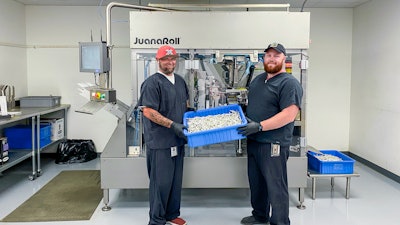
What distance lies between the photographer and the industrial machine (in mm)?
3318

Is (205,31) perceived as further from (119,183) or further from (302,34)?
(119,183)

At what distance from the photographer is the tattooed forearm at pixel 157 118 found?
2.73 m

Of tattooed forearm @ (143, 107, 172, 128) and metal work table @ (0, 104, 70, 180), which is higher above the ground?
tattooed forearm @ (143, 107, 172, 128)

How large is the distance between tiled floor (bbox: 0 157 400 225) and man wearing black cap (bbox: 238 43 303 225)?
60cm

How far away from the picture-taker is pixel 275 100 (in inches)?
106

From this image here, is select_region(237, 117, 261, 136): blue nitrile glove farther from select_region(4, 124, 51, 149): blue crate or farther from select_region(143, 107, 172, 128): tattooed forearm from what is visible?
select_region(4, 124, 51, 149): blue crate

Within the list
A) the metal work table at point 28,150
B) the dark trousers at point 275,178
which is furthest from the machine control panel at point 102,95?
the dark trousers at point 275,178

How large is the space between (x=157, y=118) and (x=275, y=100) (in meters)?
0.97

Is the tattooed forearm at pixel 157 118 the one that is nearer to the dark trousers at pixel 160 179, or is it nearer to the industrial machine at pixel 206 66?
the dark trousers at pixel 160 179

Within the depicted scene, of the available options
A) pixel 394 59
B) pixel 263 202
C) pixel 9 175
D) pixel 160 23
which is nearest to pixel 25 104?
pixel 9 175

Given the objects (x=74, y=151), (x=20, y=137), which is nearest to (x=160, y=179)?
(x=20, y=137)

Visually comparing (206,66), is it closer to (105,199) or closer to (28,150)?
(105,199)

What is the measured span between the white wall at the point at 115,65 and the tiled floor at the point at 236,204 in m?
1.21

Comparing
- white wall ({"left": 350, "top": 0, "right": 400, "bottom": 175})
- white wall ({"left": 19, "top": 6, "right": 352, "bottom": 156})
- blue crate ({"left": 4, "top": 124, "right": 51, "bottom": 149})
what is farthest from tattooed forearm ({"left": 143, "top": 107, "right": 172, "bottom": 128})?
white wall ({"left": 350, "top": 0, "right": 400, "bottom": 175})
